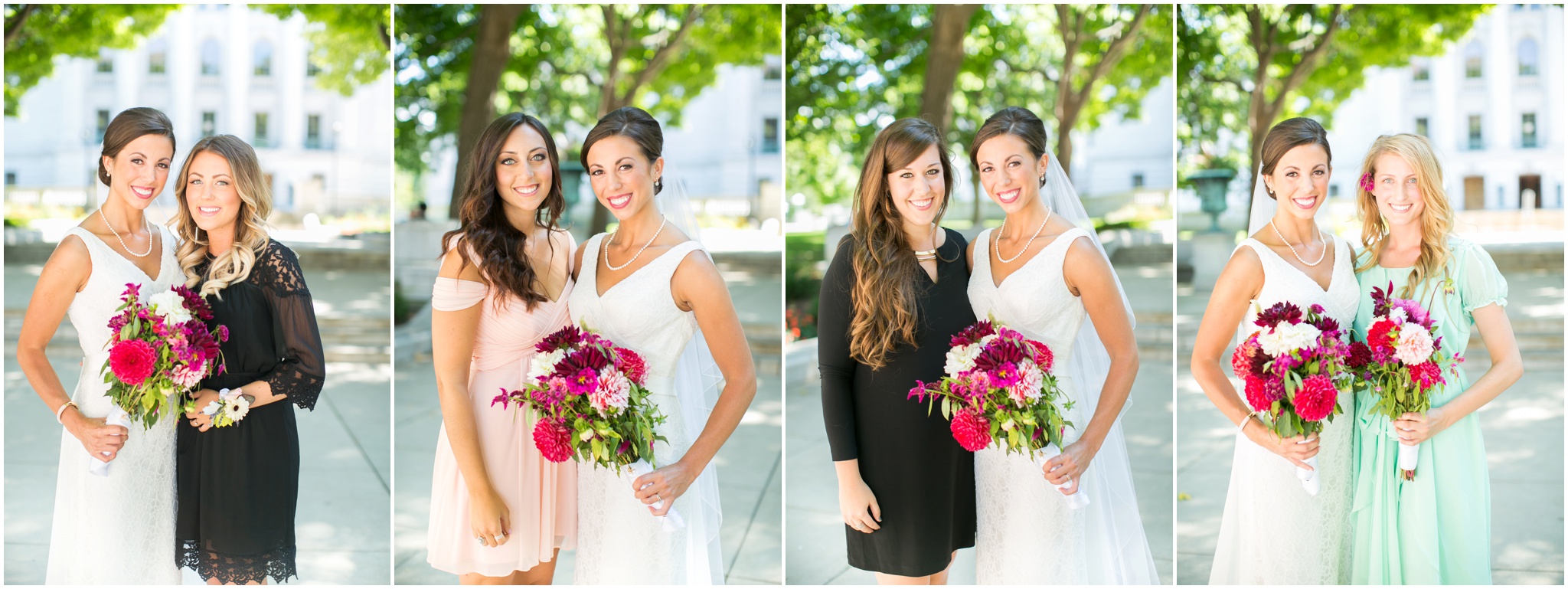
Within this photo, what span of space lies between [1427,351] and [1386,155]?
Answer: 2.53 feet

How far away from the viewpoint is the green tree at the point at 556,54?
1134cm

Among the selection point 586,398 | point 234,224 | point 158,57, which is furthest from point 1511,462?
point 158,57

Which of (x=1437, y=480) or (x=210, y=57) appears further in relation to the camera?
(x=210, y=57)

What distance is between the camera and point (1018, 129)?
3.02 meters

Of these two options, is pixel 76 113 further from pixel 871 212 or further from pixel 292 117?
pixel 871 212

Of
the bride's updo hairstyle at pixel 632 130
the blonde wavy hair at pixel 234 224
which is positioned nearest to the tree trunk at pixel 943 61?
the bride's updo hairstyle at pixel 632 130

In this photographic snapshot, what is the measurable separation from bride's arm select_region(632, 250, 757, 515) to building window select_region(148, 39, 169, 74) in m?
21.5

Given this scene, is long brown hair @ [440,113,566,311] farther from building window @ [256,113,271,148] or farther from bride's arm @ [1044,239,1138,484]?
building window @ [256,113,271,148]

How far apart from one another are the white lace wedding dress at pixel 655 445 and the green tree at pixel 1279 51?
8.21 meters

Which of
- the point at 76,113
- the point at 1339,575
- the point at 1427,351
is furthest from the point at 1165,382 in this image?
the point at 76,113

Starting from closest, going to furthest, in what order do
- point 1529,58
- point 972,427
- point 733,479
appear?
point 972,427
point 733,479
point 1529,58

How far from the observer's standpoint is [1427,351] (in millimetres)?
2904

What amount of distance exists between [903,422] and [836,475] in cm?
321

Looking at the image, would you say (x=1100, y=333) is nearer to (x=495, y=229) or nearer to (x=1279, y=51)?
(x=495, y=229)
